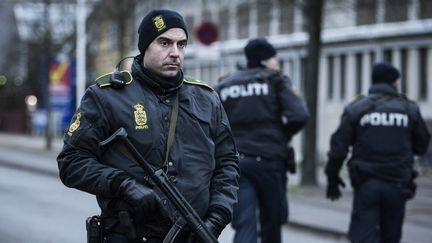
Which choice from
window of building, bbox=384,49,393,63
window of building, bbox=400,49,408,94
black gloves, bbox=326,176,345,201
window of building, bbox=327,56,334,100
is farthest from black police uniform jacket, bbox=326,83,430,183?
window of building, bbox=327,56,334,100

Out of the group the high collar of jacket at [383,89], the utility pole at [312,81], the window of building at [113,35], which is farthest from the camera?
the window of building at [113,35]

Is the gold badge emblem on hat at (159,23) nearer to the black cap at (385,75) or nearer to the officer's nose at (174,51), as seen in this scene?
the officer's nose at (174,51)

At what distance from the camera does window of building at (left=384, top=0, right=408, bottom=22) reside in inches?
745

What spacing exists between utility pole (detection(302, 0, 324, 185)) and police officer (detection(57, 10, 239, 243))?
12597 mm

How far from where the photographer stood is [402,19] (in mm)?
27844

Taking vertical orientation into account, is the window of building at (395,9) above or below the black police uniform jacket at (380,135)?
above

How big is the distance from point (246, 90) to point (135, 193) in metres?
3.65

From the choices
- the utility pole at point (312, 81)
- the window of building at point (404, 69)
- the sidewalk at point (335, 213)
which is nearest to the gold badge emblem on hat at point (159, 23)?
the sidewalk at point (335, 213)

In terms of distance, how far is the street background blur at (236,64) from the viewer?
560 inches

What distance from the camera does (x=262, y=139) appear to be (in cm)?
755

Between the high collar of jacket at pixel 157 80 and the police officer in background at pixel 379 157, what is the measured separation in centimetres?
327

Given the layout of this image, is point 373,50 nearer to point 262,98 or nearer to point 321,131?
point 321,131

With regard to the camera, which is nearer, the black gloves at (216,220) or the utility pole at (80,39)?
the black gloves at (216,220)

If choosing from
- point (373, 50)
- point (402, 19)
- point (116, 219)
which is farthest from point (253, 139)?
point (373, 50)
